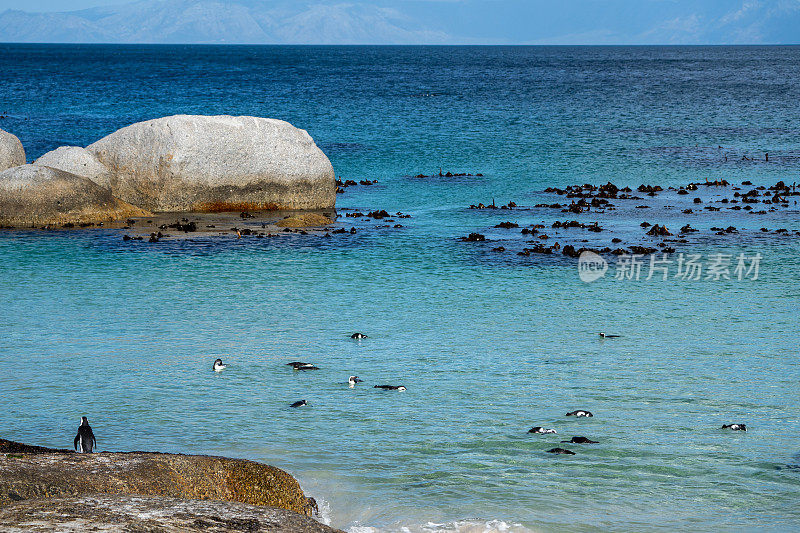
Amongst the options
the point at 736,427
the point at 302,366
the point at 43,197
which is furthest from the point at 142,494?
the point at 43,197

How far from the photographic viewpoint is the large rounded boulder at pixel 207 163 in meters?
30.0

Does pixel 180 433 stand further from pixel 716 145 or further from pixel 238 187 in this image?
pixel 716 145

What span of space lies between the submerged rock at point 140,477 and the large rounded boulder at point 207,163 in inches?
839

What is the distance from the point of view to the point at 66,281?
2250cm

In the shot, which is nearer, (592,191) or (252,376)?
(252,376)

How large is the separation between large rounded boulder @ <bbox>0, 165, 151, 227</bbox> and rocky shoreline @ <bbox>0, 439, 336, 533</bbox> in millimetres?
20369

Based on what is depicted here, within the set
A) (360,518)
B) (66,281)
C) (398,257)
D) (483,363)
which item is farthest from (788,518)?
(66,281)

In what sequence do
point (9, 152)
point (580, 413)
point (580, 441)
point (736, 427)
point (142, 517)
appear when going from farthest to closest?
1. point (9, 152)
2. point (580, 413)
3. point (736, 427)
4. point (580, 441)
5. point (142, 517)

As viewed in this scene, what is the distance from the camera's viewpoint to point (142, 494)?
773 cm

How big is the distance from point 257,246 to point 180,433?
13.7 metres

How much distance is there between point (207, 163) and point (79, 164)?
3936 mm

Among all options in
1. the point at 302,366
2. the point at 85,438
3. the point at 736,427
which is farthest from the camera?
the point at 302,366

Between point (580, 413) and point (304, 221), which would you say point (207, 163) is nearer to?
point (304, 221)

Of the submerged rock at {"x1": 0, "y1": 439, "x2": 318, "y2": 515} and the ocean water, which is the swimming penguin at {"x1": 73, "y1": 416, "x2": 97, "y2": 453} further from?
the ocean water
